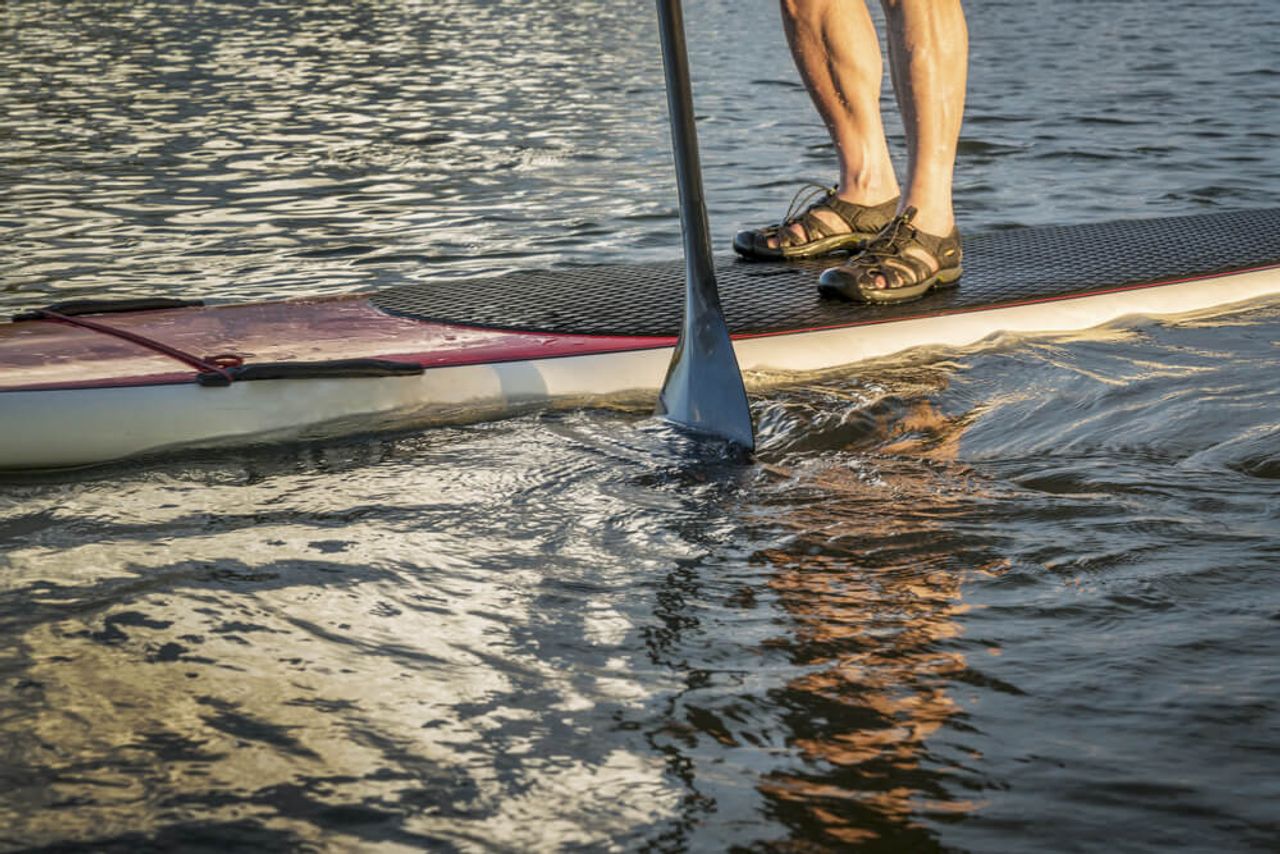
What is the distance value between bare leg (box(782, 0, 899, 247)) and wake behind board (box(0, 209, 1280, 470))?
0.68 ft

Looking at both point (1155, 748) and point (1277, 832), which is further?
point (1155, 748)

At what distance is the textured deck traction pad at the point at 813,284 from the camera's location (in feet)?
8.86

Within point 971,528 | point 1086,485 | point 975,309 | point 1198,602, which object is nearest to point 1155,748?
point 1198,602

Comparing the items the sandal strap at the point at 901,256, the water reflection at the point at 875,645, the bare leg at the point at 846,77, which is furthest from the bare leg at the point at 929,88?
Answer: the water reflection at the point at 875,645

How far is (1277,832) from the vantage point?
4.12 feet

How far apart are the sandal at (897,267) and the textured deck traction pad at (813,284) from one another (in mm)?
28

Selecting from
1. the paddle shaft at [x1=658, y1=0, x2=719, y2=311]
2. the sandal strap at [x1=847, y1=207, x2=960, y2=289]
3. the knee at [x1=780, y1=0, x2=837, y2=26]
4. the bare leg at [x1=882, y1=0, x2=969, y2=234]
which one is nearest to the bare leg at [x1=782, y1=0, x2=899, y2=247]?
the knee at [x1=780, y1=0, x2=837, y2=26]

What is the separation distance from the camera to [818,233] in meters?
3.16

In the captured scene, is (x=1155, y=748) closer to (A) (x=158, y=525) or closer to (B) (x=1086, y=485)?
(B) (x=1086, y=485)

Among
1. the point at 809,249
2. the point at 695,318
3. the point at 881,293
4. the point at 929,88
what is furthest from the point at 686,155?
the point at 809,249

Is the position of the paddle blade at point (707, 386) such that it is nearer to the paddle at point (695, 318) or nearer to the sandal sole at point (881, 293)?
the paddle at point (695, 318)

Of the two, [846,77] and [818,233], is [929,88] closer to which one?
[846,77]

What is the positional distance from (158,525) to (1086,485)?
1.28 metres

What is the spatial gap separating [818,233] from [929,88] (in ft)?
1.42
